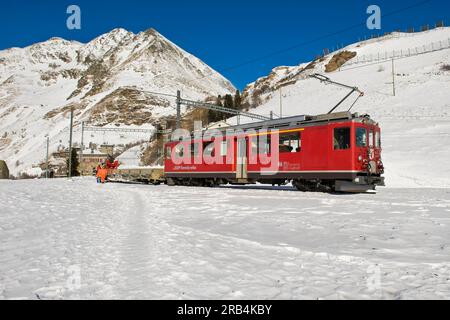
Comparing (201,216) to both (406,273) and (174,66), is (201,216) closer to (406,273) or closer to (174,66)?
(406,273)

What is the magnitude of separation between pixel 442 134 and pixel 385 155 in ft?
18.5

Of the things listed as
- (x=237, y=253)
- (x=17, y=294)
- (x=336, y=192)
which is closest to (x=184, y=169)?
(x=336, y=192)

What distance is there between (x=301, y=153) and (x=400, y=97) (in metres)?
36.0

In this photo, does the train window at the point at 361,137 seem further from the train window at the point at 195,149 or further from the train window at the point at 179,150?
the train window at the point at 179,150

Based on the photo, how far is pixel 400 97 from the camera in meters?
46.5

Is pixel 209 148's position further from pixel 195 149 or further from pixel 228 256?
pixel 228 256

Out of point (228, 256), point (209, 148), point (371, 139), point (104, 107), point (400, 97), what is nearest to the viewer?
point (228, 256)

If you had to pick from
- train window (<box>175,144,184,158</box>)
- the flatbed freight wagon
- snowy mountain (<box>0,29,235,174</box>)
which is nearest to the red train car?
train window (<box>175,144,184,158</box>)

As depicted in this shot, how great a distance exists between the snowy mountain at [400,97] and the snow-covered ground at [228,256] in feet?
46.7

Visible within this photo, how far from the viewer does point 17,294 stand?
3328 mm

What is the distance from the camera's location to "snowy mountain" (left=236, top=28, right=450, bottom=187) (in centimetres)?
2281

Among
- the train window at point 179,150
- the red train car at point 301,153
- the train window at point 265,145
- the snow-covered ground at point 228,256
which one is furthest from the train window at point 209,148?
the snow-covered ground at point 228,256

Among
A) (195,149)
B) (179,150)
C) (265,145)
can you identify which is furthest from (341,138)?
(179,150)

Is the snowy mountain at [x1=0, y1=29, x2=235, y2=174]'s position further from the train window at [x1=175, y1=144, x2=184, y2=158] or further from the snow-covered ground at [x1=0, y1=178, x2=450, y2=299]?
the snow-covered ground at [x1=0, y1=178, x2=450, y2=299]
